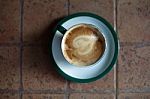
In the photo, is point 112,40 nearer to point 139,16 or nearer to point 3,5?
point 139,16

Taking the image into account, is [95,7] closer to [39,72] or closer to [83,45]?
[83,45]

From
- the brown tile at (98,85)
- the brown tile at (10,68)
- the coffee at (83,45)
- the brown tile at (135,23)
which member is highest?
the brown tile at (135,23)

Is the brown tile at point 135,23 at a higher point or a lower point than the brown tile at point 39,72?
higher

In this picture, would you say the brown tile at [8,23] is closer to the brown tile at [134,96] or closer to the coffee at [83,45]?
the coffee at [83,45]

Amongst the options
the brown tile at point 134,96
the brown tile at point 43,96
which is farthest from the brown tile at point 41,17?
the brown tile at point 134,96

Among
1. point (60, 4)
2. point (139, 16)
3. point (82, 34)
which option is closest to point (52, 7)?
point (60, 4)

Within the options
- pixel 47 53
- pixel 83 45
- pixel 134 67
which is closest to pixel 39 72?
pixel 47 53

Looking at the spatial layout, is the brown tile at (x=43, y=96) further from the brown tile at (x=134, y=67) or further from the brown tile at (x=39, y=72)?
the brown tile at (x=134, y=67)
